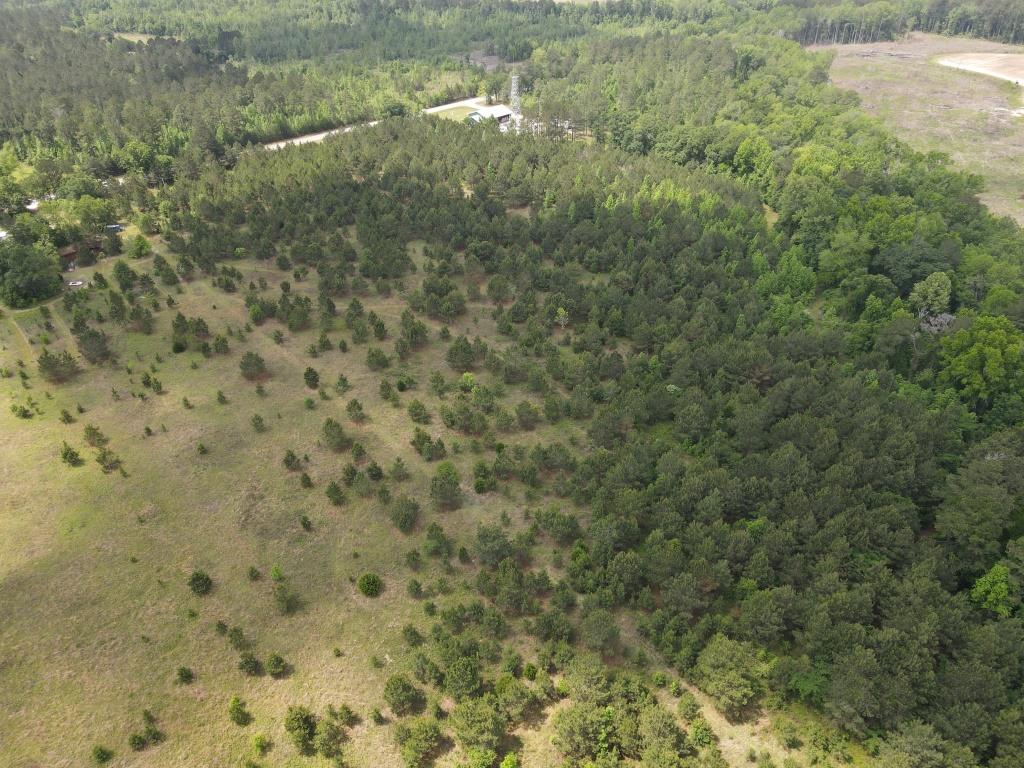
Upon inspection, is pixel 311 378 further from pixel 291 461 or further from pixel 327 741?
pixel 327 741

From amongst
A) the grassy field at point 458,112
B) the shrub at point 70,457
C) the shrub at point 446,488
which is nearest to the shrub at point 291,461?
the shrub at point 446,488

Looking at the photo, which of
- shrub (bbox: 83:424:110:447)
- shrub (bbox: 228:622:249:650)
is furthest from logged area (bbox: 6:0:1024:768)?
shrub (bbox: 228:622:249:650)

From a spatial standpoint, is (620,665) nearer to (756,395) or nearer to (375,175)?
(756,395)

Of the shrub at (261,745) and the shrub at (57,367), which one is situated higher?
the shrub at (57,367)

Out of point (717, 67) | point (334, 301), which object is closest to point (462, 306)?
point (334, 301)

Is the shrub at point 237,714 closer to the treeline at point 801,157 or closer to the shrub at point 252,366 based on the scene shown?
the shrub at point 252,366

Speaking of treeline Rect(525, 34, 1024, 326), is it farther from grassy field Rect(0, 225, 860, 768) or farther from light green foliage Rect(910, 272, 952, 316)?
grassy field Rect(0, 225, 860, 768)

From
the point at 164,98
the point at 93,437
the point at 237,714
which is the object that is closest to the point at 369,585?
the point at 237,714
